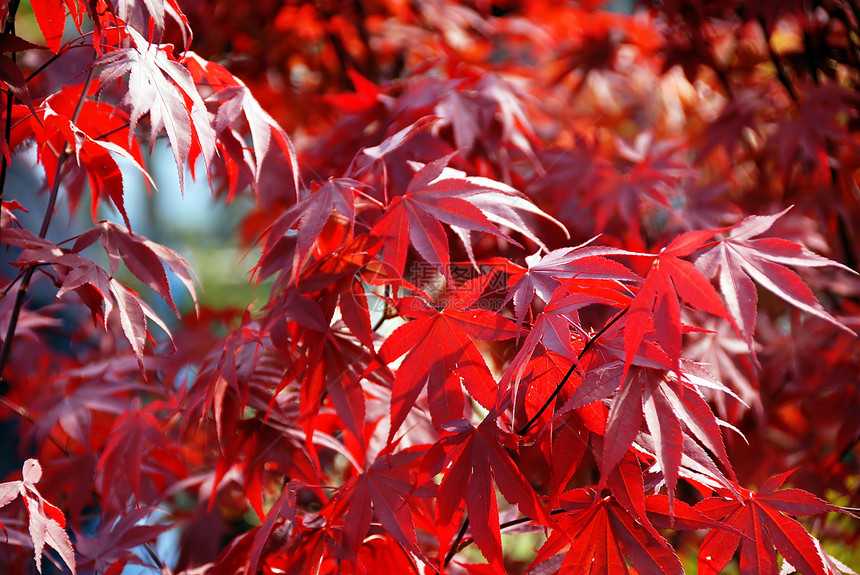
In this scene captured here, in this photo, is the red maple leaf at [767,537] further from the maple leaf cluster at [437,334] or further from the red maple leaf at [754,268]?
the red maple leaf at [754,268]

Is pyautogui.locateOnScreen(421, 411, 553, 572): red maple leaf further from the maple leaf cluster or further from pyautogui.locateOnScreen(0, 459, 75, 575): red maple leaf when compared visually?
pyautogui.locateOnScreen(0, 459, 75, 575): red maple leaf

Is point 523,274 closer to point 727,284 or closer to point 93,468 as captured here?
point 727,284

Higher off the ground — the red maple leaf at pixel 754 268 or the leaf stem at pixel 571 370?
the red maple leaf at pixel 754 268

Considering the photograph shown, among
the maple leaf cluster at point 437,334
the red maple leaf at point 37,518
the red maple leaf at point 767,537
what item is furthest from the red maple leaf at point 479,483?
the red maple leaf at point 37,518

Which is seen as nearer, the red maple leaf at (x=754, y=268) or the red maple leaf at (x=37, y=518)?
the red maple leaf at (x=754, y=268)

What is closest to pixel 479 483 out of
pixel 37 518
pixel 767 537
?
pixel 767 537

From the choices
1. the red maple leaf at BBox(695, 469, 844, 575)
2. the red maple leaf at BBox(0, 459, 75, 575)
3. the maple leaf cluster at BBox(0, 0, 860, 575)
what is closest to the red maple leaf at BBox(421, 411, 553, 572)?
the maple leaf cluster at BBox(0, 0, 860, 575)

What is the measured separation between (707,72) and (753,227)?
2006mm

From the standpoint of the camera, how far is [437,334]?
0.69 m

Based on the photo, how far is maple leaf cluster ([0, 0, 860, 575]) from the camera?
2.10 feet

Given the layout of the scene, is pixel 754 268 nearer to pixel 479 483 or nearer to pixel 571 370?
pixel 571 370

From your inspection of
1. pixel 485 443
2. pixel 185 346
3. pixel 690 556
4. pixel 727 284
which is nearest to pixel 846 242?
pixel 690 556

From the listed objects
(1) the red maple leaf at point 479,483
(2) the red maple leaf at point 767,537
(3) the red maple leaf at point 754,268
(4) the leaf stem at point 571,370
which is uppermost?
(3) the red maple leaf at point 754,268

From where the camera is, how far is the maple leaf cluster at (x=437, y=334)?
2.10ft
